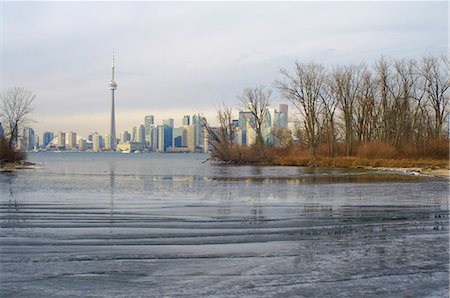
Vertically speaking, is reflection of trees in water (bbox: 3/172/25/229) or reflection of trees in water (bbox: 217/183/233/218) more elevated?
reflection of trees in water (bbox: 3/172/25/229)

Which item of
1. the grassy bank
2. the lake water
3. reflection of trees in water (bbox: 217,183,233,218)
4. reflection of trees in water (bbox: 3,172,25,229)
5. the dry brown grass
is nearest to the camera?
the lake water

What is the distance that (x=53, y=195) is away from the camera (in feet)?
74.6

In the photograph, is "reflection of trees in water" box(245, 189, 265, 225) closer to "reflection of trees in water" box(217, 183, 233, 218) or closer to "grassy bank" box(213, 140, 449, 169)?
"reflection of trees in water" box(217, 183, 233, 218)

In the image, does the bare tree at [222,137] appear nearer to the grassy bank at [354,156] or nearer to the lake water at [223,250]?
the grassy bank at [354,156]

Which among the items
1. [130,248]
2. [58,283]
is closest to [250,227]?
[130,248]

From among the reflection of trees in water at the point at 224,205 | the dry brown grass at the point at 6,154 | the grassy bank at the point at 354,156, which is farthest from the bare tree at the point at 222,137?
the reflection of trees in water at the point at 224,205

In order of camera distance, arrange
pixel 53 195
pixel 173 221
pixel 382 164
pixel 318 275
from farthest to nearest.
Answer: pixel 382 164
pixel 53 195
pixel 173 221
pixel 318 275

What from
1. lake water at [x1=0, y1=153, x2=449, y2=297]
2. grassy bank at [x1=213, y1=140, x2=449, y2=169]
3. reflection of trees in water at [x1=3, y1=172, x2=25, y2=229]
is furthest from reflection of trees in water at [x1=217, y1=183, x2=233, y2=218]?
grassy bank at [x1=213, y1=140, x2=449, y2=169]

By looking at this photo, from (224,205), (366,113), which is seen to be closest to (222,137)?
(366,113)

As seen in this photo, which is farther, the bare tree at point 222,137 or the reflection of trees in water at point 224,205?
the bare tree at point 222,137

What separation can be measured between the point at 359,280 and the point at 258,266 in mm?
1742

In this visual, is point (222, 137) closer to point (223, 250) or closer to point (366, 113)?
point (366, 113)

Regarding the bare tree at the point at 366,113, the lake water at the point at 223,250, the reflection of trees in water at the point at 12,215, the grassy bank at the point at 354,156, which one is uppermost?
the bare tree at the point at 366,113

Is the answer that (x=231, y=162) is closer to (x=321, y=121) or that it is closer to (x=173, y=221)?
(x=321, y=121)
